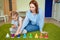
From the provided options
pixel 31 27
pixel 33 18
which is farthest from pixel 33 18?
pixel 31 27

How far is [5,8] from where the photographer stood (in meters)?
5.03

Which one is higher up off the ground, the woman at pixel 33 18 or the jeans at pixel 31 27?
the woman at pixel 33 18

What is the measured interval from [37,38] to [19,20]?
491 mm

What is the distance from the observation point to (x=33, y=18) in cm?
Result: 234

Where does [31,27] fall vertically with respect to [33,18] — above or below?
below

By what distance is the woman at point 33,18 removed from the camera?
2275 millimetres

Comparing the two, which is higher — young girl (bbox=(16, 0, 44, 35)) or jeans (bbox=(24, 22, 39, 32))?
young girl (bbox=(16, 0, 44, 35))

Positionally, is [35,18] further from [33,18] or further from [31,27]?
[31,27]

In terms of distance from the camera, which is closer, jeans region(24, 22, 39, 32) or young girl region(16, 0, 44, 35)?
young girl region(16, 0, 44, 35)

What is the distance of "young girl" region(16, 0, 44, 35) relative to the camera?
2.27m

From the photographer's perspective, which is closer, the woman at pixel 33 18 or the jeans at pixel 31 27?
the woman at pixel 33 18

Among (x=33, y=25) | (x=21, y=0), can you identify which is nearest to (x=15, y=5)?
(x=21, y=0)

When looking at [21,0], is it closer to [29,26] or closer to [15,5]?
[15,5]

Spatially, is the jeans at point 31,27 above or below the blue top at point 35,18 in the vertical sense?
below
